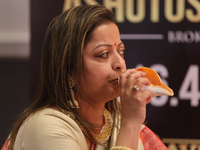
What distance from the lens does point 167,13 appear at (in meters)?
1.64

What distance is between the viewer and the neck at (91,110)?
1.04 m

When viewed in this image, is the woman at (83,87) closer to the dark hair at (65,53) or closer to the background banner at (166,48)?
the dark hair at (65,53)

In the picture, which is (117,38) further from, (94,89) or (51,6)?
(51,6)

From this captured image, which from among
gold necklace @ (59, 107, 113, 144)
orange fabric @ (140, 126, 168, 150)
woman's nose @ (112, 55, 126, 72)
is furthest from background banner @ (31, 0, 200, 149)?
woman's nose @ (112, 55, 126, 72)

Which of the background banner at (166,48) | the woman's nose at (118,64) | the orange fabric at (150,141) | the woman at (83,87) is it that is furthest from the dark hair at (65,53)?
the background banner at (166,48)

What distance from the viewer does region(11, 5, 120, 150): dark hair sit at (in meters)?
0.96

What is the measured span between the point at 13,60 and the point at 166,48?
112cm

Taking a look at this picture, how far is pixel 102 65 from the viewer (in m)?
0.97

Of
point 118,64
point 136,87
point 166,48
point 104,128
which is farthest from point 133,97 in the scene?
point 166,48

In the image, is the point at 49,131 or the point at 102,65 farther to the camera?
the point at 102,65

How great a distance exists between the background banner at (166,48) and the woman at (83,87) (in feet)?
2.04

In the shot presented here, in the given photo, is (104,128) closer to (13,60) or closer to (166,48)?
(166,48)

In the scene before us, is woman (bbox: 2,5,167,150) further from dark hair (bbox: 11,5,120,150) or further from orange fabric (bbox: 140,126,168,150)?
orange fabric (bbox: 140,126,168,150)

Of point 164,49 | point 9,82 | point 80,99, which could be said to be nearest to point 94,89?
point 80,99
